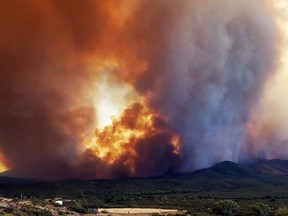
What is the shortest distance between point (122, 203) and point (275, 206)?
18601mm

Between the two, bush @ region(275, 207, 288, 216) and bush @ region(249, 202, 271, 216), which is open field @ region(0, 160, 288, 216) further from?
bush @ region(275, 207, 288, 216)

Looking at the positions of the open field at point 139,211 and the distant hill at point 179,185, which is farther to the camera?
the distant hill at point 179,185

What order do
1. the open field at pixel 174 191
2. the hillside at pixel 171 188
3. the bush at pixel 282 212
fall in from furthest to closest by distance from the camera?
the hillside at pixel 171 188 < the open field at pixel 174 191 < the bush at pixel 282 212

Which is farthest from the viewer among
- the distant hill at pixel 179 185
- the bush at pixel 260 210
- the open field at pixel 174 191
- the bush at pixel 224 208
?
the distant hill at pixel 179 185

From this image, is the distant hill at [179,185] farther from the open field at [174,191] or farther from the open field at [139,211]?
the open field at [139,211]

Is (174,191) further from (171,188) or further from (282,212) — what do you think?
(282,212)

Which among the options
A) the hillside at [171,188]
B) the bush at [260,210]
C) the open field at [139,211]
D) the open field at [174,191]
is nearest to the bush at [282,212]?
the bush at [260,210]

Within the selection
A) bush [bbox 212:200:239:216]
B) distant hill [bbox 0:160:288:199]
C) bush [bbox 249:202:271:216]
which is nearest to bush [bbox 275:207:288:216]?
bush [bbox 249:202:271:216]

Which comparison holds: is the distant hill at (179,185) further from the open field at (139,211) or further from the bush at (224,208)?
the bush at (224,208)

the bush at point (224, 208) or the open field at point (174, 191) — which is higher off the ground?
the open field at point (174, 191)

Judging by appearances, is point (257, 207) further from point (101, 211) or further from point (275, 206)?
point (101, 211)

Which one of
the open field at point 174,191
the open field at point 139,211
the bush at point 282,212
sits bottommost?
the bush at point 282,212

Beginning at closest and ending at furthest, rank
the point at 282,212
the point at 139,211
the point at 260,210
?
the point at 282,212 → the point at 260,210 → the point at 139,211

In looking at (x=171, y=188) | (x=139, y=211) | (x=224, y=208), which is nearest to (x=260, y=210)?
(x=224, y=208)
